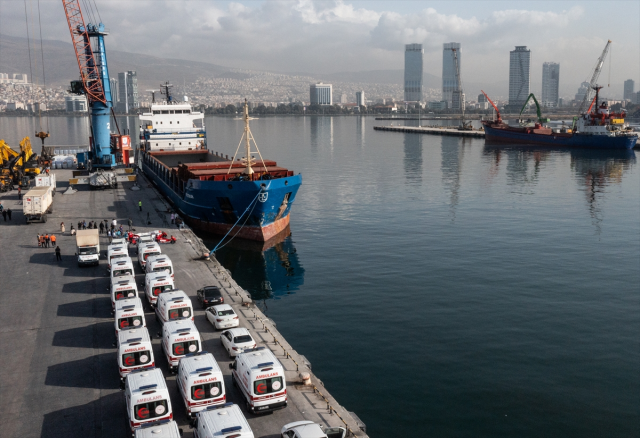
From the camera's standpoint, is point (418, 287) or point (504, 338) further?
point (418, 287)

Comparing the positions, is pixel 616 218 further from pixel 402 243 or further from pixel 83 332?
pixel 83 332

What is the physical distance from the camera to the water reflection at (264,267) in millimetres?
41250

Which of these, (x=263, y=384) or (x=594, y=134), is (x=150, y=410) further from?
(x=594, y=134)

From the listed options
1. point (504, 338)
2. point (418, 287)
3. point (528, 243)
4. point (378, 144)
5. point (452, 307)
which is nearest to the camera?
point (504, 338)

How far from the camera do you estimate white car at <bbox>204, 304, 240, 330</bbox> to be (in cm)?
2736

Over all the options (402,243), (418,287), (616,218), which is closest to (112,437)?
(418,287)

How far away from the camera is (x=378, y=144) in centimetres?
17762

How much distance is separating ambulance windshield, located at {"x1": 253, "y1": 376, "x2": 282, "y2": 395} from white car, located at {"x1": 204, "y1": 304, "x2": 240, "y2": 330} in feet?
25.6

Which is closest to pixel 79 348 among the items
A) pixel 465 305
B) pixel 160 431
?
pixel 160 431

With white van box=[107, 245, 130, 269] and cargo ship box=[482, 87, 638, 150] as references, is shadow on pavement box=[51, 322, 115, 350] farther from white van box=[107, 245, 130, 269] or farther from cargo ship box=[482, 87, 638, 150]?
cargo ship box=[482, 87, 638, 150]

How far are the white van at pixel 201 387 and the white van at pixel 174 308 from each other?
6.87m

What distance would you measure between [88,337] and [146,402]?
10.2 metres

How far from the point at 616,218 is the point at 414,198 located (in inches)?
985

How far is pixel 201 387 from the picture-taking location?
1978cm
